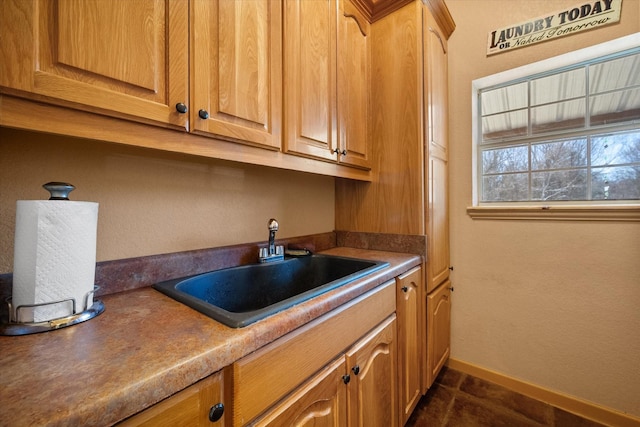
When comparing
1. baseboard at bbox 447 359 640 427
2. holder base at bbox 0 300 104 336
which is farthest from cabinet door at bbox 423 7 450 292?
holder base at bbox 0 300 104 336

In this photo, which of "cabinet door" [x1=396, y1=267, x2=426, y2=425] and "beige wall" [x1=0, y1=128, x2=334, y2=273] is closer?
"beige wall" [x1=0, y1=128, x2=334, y2=273]

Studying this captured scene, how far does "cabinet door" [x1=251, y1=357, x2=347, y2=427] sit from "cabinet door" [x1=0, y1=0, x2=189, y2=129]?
0.79m

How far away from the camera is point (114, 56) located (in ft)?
1.99

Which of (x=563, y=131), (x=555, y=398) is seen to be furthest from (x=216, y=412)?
(x=563, y=131)

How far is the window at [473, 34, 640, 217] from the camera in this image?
1408 mm

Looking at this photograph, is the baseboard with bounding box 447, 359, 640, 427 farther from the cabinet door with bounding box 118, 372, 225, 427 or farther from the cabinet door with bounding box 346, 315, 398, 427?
the cabinet door with bounding box 118, 372, 225, 427

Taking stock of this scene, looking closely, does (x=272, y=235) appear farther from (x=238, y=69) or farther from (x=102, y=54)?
(x=102, y=54)

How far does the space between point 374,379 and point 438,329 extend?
0.84m

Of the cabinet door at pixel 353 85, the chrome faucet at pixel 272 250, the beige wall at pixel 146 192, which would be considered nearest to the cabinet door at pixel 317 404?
the chrome faucet at pixel 272 250

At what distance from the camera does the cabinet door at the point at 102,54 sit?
1.65 feet

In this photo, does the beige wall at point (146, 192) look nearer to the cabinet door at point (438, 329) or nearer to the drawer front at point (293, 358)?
the drawer front at point (293, 358)

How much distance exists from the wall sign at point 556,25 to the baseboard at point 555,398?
6.84ft

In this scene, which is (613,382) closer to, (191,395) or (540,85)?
(540,85)

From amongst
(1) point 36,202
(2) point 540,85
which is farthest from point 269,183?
(2) point 540,85
